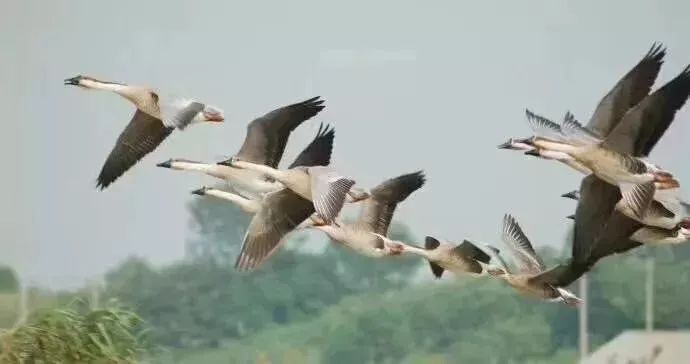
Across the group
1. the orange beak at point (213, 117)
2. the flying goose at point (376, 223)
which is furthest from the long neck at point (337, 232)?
the orange beak at point (213, 117)

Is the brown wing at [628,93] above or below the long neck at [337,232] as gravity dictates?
above

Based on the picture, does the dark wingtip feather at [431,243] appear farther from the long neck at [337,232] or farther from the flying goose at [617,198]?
the flying goose at [617,198]

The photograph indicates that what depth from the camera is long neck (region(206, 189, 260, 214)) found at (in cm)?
384

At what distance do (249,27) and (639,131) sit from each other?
1542 millimetres

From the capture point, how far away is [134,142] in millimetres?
3846

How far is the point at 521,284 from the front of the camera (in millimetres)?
3738

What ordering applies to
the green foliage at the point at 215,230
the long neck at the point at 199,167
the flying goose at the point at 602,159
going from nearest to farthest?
the flying goose at the point at 602,159
the long neck at the point at 199,167
the green foliage at the point at 215,230

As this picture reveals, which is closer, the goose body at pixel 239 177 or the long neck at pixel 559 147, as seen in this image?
the long neck at pixel 559 147

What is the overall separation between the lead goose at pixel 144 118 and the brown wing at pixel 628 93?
3.12ft

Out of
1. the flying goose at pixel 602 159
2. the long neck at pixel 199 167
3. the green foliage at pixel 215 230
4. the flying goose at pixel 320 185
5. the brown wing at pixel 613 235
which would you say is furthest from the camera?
the green foliage at pixel 215 230

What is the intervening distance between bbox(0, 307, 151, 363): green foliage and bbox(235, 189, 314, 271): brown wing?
17.7 inches

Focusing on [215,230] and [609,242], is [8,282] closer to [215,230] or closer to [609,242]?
[215,230]

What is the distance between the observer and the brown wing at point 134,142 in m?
3.81

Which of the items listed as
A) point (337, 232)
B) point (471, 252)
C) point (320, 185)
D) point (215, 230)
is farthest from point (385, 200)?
point (215, 230)
